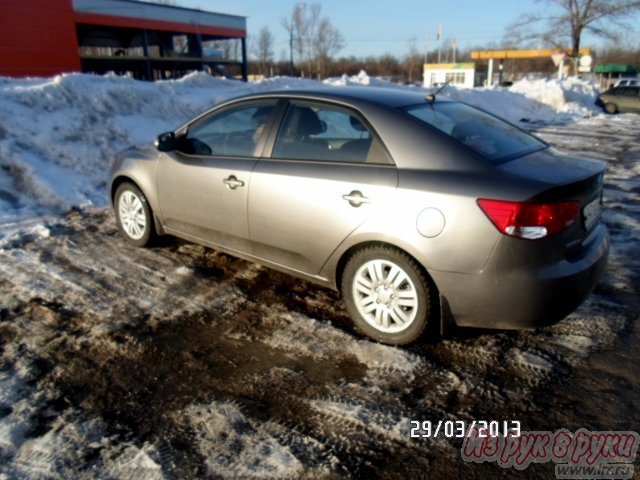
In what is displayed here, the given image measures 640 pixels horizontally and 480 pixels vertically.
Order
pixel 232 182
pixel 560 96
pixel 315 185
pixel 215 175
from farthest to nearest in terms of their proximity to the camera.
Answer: pixel 560 96 < pixel 215 175 < pixel 232 182 < pixel 315 185

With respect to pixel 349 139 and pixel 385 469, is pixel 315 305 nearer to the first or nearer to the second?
pixel 349 139

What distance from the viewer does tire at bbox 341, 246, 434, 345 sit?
3146mm

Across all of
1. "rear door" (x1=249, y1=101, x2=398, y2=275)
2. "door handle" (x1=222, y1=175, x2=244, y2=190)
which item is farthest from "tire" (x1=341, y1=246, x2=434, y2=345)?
"door handle" (x1=222, y1=175, x2=244, y2=190)

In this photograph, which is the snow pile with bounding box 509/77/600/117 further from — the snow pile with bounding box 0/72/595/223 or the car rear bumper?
the car rear bumper

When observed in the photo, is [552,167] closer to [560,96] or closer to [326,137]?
[326,137]

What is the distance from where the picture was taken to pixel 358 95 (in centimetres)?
367

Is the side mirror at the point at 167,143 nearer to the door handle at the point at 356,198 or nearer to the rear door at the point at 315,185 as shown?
the rear door at the point at 315,185

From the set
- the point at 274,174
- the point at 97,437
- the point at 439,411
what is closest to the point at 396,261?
the point at 439,411

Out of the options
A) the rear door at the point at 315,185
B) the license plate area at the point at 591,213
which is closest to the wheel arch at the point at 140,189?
the rear door at the point at 315,185

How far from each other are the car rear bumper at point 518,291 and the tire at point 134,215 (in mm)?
3215

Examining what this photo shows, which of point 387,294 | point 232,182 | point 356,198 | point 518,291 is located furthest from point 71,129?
point 518,291

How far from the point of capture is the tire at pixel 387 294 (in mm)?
3146

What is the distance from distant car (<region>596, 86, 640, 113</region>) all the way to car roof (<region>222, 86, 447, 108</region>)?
80.1 feet
